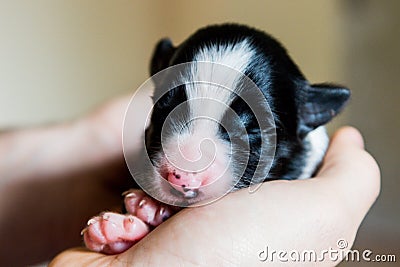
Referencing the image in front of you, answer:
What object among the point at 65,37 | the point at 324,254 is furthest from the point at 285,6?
the point at 324,254

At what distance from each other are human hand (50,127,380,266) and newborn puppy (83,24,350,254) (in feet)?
0.17

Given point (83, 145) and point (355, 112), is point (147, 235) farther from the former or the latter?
point (355, 112)

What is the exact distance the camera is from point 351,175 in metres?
1.37

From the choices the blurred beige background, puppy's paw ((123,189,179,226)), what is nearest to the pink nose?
puppy's paw ((123,189,179,226))

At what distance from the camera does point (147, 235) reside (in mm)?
1121

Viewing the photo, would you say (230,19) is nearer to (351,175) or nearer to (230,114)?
(351,175)

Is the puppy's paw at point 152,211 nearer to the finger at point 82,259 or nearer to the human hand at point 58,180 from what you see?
the finger at point 82,259

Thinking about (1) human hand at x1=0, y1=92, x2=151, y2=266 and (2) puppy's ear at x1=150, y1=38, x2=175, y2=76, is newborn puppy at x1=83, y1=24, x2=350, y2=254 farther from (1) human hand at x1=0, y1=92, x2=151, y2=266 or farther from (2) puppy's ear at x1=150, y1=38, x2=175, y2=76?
(1) human hand at x1=0, y1=92, x2=151, y2=266

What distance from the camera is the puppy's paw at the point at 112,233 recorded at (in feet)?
3.79

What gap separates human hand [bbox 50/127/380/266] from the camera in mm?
1056

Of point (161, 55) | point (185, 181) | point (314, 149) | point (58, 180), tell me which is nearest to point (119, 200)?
point (58, 180)

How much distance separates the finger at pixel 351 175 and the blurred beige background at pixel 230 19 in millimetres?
1213

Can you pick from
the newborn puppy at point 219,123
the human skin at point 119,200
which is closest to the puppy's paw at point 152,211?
the newborn puppy at point 219,123

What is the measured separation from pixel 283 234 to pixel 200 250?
16 centimetres
